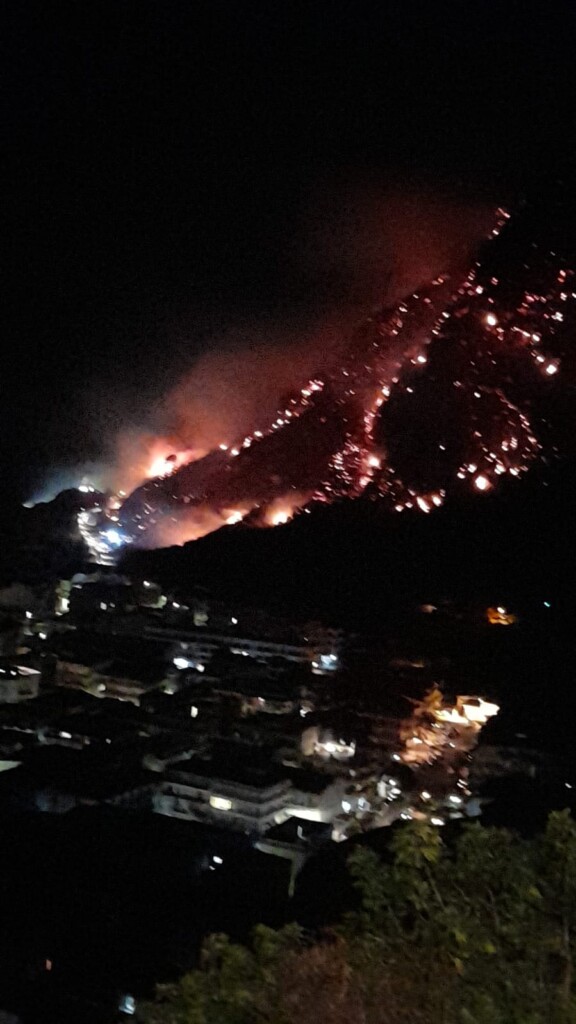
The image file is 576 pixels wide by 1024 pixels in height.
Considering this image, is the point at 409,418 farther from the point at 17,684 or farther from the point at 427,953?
the point at 427,953

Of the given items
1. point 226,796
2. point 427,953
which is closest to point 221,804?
point 226,796

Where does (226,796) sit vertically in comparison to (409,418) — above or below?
below

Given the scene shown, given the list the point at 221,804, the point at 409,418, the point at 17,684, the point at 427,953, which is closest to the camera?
the point at 427,953

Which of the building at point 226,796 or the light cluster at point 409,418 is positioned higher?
the light cluster at point 409,418

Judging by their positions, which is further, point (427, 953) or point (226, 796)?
point (226, 796)

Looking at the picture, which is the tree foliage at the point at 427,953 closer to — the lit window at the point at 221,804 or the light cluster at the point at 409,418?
the lit window at the point at 221,804

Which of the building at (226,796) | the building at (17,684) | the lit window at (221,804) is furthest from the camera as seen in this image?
the building at (17,684)

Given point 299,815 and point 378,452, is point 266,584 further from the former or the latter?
point 299,815

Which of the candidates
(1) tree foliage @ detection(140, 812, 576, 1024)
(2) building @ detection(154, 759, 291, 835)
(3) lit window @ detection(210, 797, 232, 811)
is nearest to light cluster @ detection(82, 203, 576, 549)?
(2) building @ detection(154, 759, 291, 835)

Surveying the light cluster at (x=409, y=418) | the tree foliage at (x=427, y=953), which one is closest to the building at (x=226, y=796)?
the tree foliage at (x=427, y=953)

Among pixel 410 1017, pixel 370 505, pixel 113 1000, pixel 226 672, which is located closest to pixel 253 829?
pixel 113 1000
